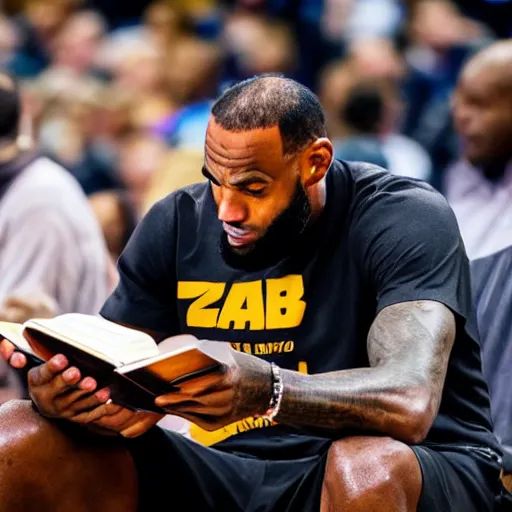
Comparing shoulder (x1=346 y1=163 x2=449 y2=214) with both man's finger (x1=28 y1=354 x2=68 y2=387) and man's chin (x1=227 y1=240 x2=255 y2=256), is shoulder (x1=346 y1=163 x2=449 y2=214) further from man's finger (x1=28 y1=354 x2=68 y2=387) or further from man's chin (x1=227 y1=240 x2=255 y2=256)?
man's finger (x1=28 y1=354 x2=68 y2=387)

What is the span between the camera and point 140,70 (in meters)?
8.24

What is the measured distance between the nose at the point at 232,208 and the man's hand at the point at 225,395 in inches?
17.2

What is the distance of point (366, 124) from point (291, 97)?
11.1ft

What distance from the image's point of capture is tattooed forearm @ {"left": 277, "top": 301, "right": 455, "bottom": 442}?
2582 millimetres

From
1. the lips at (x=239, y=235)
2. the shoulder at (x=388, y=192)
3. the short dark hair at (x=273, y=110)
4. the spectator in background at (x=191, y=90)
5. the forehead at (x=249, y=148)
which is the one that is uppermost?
the short dark hair at (x=273, y=110)

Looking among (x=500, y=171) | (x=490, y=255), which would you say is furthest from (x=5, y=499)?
(x=500, y=171)

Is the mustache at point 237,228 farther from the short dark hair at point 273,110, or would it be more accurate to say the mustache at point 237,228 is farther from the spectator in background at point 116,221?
the spectator in background at point 116,221

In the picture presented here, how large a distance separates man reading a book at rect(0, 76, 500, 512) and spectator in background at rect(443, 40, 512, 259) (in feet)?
3.71

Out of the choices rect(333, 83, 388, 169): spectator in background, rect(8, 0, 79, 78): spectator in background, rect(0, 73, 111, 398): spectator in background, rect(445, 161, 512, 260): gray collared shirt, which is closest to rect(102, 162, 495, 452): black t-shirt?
rect(445, 161, 512, 260): gray collared shirt

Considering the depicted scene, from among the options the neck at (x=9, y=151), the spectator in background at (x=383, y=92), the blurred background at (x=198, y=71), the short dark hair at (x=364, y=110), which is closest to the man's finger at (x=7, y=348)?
the neck at (x=9, y=151)

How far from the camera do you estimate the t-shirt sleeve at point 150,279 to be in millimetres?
3143

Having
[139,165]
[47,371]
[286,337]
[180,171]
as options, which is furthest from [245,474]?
[139,165]

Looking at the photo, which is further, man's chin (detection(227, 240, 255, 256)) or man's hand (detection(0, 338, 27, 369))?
man's chin (detection(227, 240, 255, 256))

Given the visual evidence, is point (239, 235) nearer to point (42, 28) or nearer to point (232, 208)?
point (232, 208)
